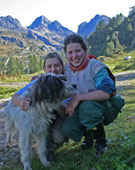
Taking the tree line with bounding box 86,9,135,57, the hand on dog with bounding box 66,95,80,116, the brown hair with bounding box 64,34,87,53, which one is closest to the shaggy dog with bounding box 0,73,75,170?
the hand on dog with bounding box 66,95,80,116

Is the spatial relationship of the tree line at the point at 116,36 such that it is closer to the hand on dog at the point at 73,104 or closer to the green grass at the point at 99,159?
the green grass at the point at 99,159

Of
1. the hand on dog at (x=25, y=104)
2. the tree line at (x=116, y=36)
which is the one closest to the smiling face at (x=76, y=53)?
the hand on dog at (x=25, y=104)

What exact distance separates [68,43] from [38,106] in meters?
1.37

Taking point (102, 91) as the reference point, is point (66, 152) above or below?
below

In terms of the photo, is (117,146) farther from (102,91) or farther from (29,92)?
(29,92)

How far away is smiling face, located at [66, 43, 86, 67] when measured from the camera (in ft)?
11.7

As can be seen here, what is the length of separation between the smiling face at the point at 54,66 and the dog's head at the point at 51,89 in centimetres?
58

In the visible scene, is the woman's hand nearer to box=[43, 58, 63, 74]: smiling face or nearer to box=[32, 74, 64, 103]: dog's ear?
box=[32, 74, 64, 103]: dog's ear

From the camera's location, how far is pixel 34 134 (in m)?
3.63

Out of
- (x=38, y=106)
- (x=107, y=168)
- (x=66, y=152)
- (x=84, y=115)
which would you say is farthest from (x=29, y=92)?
(x=107, y=168)

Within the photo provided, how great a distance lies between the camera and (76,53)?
3.58 m

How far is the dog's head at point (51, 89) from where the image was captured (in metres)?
3.18

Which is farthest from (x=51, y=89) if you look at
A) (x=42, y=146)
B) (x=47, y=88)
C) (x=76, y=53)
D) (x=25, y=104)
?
(x=42, y=146)

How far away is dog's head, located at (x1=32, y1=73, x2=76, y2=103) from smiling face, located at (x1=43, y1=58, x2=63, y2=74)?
576mm
